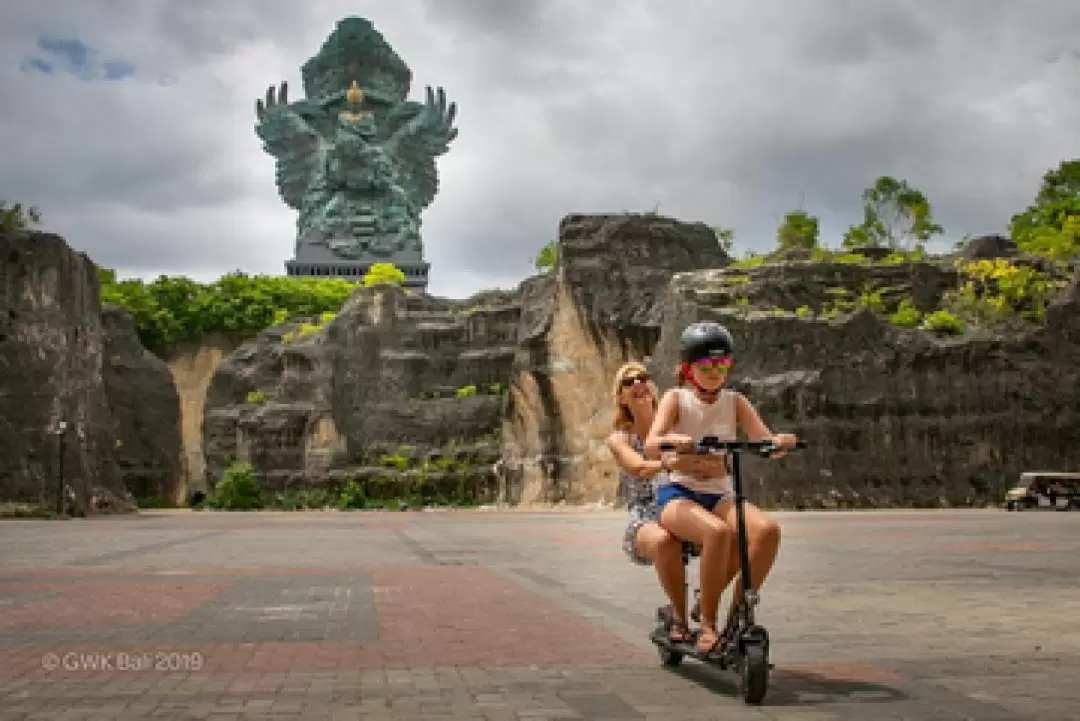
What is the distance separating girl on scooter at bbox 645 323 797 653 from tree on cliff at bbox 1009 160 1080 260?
1777 inches

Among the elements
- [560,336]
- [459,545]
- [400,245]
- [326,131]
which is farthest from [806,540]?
[326,131]

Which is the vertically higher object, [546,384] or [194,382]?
[194,382]

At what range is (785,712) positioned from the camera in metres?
5.26

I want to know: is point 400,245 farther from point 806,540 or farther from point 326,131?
point 806,540

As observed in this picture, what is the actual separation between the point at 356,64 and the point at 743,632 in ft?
381

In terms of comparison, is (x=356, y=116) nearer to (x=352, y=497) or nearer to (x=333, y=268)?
(x=333, y=268)

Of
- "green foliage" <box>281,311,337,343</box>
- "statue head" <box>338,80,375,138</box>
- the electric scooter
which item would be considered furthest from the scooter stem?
"statue head" <box>338,80,375,138</box>

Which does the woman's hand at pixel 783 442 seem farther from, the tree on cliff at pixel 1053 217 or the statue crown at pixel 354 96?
the statue crown at pixel 354 96

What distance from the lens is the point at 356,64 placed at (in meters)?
116

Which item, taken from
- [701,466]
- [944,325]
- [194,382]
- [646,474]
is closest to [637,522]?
[646,474]

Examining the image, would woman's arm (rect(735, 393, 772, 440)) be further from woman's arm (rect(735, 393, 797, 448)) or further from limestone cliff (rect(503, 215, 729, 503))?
limestone cliff (rect(503, 215, 729, 503))

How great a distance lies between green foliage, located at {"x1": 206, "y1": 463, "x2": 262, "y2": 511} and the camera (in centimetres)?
4738

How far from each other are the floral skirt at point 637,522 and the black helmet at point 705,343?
885 millimetres

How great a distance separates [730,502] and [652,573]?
7.03 m
